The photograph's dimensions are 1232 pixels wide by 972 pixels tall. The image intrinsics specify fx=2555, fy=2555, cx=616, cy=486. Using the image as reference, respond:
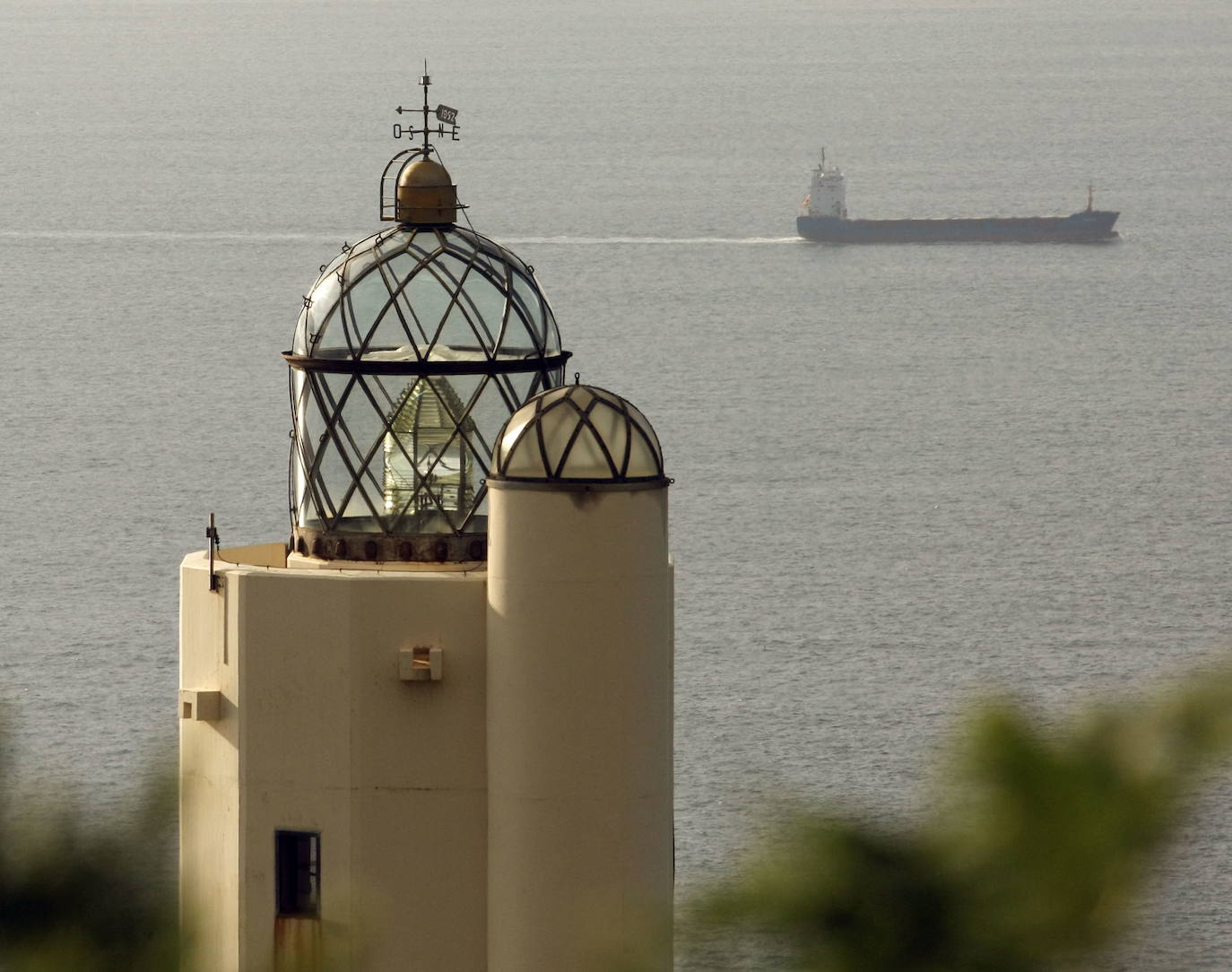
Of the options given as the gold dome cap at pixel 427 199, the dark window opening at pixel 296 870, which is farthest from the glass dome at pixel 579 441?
the dark window opening at pixel 296 870

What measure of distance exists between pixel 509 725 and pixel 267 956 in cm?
114

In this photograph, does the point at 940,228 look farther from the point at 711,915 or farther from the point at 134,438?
the point at 711,915

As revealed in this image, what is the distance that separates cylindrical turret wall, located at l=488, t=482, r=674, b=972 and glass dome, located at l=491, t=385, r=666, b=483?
0.15ft

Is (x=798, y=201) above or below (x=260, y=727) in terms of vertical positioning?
above

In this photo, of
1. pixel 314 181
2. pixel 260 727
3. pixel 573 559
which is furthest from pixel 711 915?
pixel 314 181

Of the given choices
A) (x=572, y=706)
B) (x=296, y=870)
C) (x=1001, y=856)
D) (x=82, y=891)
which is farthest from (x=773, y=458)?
(x=1001, y=856)

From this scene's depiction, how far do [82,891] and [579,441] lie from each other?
4.27 meters

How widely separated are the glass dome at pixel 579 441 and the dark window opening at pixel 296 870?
1390 mm

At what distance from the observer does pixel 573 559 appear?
7910mm

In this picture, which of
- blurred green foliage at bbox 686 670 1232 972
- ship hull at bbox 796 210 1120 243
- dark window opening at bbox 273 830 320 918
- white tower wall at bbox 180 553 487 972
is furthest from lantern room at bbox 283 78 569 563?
ship hull at bbox 796 210 1120 243

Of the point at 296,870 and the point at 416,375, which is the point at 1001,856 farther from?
the point at 416,375

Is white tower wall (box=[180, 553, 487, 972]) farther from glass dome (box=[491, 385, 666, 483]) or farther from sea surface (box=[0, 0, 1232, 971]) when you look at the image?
sea surface (box=[0, 0, 1232, 971])

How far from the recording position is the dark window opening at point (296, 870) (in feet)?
27.0

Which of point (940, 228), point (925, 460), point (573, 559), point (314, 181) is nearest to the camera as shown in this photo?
point (573, 559)
